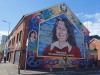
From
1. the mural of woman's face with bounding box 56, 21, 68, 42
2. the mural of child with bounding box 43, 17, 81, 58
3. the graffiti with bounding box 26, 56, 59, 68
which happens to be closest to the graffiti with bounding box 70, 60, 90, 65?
the mural of child with bounding box 43, 17, 81, 58

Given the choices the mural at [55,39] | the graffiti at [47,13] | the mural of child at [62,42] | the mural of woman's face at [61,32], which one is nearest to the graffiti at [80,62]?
the mural at [55,39]

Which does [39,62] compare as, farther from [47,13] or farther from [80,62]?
[80,62]

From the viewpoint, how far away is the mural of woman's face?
101 ft

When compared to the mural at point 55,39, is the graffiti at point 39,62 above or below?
below

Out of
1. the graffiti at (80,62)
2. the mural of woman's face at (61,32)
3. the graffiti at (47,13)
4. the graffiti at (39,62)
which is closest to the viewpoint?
the graffiti at (39,62)

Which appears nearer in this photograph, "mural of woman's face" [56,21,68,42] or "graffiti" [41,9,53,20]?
"graffiti" [41,9,53,20]

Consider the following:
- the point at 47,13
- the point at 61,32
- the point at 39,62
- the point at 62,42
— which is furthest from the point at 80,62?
the point at 47,13

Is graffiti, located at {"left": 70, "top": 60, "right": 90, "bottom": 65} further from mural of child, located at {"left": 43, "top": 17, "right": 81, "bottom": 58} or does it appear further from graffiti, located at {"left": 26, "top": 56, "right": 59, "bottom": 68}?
graffiti, located at {"left": 26, "top": 56, "right": 59, "bottom": 68}

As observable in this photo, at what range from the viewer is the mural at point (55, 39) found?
28.4m

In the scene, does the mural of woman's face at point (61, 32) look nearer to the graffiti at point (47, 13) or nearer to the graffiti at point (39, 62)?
the graffiti at point (47, 13)

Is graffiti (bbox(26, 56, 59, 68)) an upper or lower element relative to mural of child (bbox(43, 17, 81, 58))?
lower

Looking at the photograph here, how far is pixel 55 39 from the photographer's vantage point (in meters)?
30.3

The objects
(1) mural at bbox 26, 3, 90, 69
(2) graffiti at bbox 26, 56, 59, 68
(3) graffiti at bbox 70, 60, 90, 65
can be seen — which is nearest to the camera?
(2) graffiti at bbox 26, 56, 59, 68

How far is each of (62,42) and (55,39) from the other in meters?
1.49
